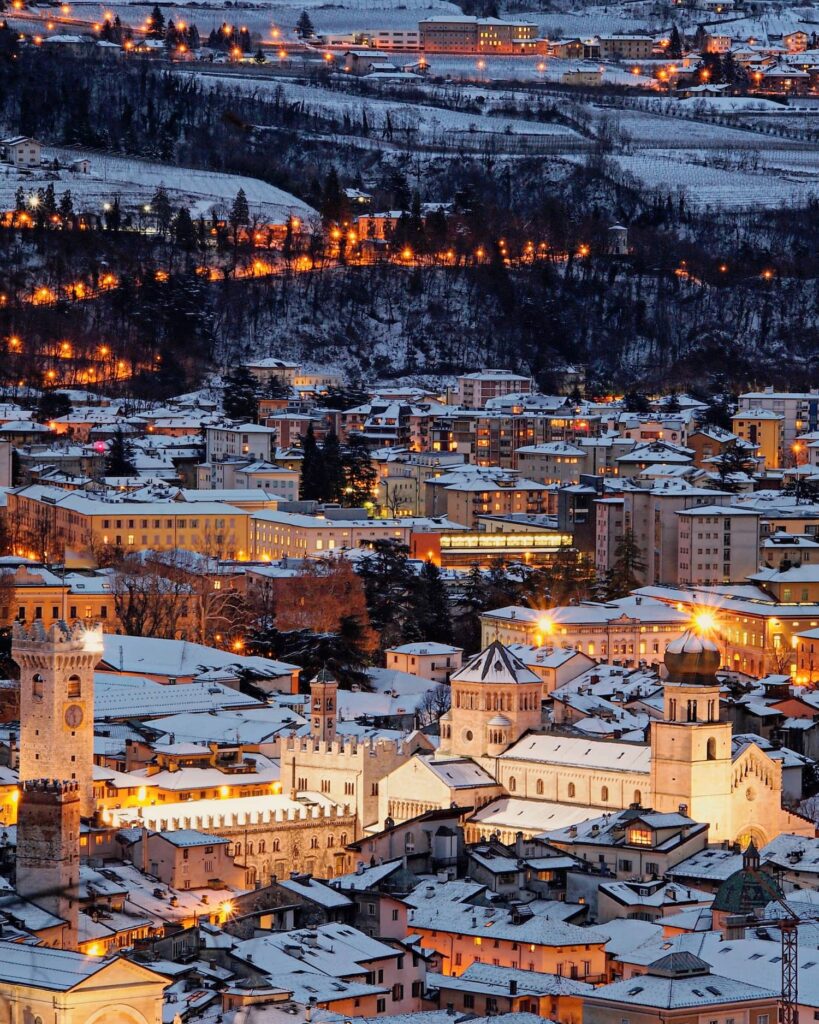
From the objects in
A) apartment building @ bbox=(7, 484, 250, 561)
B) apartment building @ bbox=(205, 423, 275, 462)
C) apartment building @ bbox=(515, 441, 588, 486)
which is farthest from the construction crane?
apartment building @ bbox=(205, 423, 275, 462)

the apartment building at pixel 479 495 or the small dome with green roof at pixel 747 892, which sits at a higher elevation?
the small dome with green roof at pixel 747 892

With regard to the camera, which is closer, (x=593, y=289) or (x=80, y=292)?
(x=80, y=292)

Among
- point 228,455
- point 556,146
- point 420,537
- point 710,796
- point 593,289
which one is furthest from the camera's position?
point 556,146

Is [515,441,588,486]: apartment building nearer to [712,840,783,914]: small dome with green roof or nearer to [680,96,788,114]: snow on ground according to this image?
[712,840,783,914]: small dome with green roof

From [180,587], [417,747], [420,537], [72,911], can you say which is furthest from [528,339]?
[72,911]

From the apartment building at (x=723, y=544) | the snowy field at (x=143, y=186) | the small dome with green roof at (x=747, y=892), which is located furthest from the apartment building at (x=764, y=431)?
the small dome with green roof at (x=747, y=892)

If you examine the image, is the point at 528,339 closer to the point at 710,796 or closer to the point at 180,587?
the point at 180,587

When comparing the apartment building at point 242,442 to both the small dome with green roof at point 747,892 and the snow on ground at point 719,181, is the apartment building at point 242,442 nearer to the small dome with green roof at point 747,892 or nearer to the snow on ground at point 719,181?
the snow on ground at point 719,181
